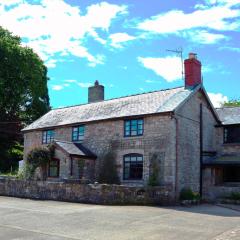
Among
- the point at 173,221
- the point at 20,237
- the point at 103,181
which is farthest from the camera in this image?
the point at 103,181

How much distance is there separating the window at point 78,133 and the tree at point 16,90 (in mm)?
15234

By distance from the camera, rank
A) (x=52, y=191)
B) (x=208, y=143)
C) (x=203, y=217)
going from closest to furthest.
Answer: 1. (x=203, y=217)
2. (x=52, y=191)
3. (x=208, y=143)

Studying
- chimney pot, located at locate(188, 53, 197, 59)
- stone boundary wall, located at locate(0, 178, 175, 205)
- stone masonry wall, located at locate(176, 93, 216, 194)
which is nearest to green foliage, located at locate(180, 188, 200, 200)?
stone masonry wall, located at locate(176, 93, 216, 194)

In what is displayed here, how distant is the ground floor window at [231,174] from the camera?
1110 inches

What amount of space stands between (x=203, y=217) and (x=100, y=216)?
4176 millimetres

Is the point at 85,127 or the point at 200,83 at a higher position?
the point at 200,83

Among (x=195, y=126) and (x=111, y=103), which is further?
(x=111, y=103)

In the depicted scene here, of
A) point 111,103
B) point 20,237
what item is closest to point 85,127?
point 111,103

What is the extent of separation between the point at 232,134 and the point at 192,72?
5.09 meters

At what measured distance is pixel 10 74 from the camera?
43438 mm

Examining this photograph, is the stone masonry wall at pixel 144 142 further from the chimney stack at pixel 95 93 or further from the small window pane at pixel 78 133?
the chimney stack at pixel 95 93

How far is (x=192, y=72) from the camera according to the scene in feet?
89.8

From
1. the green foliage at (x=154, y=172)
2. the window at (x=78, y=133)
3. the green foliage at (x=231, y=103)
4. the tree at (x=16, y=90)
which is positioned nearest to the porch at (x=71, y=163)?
the window at (x=78, y=133)

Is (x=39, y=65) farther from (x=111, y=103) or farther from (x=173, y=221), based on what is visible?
(x=173, y=221)
